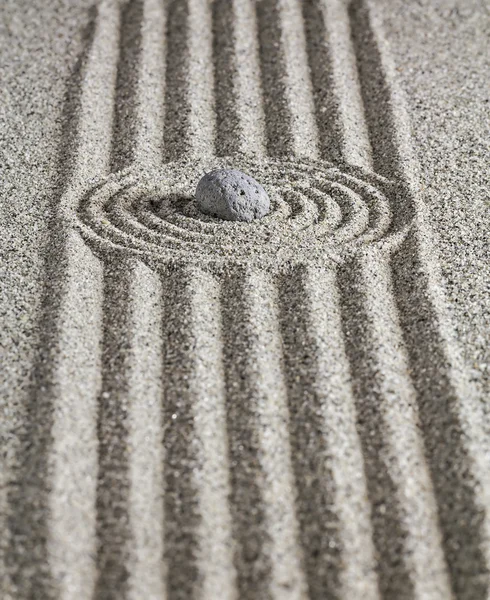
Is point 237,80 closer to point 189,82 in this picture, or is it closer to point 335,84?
point 189,82

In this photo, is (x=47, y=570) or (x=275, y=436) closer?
(x=47, y=570)

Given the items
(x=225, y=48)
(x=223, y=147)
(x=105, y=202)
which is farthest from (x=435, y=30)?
(x=105, y=202)

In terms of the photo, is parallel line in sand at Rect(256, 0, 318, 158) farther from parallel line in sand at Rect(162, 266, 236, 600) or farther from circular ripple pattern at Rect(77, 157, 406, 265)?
parallel line in sand at Rect(162, 266, 236, 600)

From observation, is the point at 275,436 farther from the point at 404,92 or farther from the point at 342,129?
the point at 404,92

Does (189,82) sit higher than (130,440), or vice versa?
(189,82)

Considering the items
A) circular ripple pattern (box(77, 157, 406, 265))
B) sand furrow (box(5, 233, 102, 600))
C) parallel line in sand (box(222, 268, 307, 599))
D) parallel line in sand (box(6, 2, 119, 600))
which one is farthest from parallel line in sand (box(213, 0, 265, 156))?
sand furrow (box(5, 233, 102, 600))

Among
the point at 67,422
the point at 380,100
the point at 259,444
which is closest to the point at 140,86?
the point at 380,100
